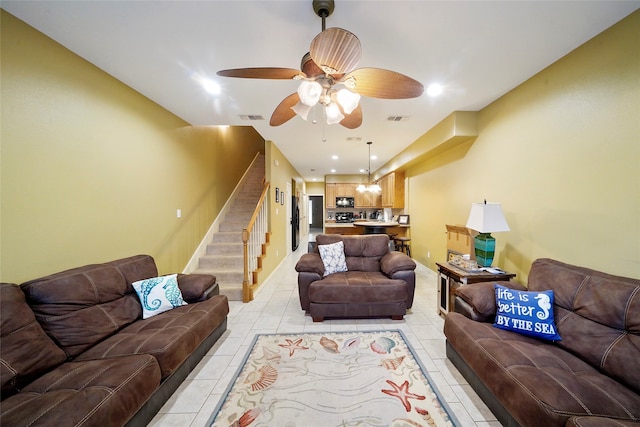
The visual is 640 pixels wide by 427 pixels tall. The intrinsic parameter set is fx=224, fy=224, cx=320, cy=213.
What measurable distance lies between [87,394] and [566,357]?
282 cm

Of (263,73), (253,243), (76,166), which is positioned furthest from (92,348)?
(253,243)

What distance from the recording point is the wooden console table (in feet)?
7.78

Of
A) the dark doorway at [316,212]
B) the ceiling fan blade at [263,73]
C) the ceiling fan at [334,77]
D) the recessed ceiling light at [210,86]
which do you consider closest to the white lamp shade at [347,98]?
the ceiling fan at [334,77]

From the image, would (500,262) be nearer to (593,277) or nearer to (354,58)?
(593,277)

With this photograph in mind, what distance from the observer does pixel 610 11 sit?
5.13ft

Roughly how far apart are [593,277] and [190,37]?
352cm

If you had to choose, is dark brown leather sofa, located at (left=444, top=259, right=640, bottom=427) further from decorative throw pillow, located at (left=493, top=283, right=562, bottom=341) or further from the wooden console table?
the wooden console table

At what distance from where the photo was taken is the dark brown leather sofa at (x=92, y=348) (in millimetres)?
1117

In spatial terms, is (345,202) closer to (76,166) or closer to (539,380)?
(76,166)

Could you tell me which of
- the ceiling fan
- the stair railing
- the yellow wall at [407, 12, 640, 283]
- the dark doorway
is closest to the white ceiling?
the yellow wall at [407, 12, 640, 283]

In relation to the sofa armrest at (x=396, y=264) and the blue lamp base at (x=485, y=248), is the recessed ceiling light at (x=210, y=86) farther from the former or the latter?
the blue lamp base at (x=485, y=248)

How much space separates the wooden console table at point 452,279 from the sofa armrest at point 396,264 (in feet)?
1.22

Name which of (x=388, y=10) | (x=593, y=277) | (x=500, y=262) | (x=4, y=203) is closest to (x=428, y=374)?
(x=593, y=277)

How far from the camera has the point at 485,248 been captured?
2496 mm
